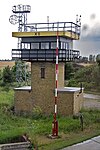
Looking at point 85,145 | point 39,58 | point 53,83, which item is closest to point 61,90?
point 53,83

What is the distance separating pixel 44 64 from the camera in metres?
19.0

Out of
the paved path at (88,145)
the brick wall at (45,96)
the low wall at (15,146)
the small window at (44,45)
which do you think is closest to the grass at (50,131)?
the paved path at (88,145)

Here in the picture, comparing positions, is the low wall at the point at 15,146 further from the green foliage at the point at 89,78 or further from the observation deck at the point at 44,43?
the green foliage at the point at 89,78

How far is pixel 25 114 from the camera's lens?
1930 cm

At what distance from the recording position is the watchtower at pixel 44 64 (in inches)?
725

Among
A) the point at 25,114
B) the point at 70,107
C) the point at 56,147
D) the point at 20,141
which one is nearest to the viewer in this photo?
the point at 56,147

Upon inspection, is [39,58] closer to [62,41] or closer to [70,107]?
[62,41]

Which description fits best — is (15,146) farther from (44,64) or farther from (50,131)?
(44,64)

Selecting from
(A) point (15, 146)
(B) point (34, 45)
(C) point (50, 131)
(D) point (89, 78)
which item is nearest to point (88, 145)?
(A) point (15, 146)

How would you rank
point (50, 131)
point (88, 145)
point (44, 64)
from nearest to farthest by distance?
point (88, 145) → point (50, 131) → point (44, 64)

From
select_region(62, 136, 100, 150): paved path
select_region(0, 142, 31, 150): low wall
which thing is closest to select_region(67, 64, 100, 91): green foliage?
select_region(62, 136, 100, 150): paved path

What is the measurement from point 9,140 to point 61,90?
25.9 ft

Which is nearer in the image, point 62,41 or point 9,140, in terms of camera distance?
point 9,140

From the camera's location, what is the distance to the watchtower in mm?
18422
